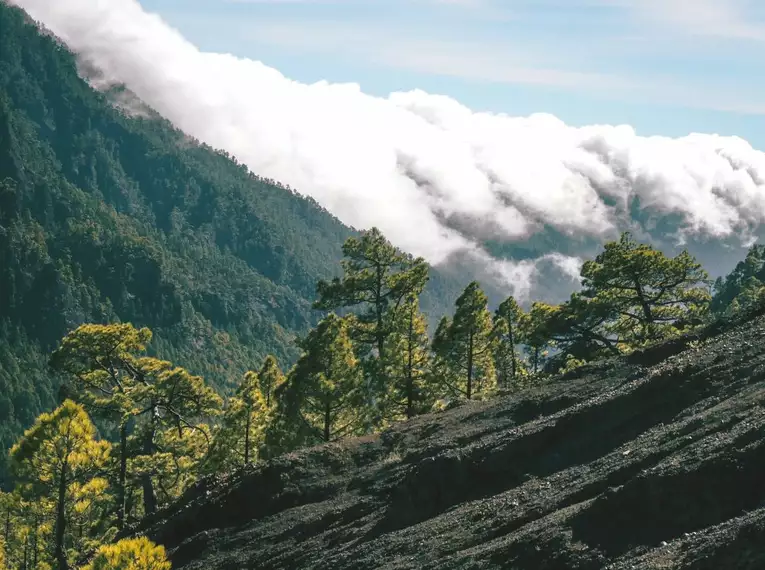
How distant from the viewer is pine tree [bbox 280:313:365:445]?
51.4 meters

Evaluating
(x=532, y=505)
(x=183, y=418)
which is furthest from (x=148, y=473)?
(x=532, y=505)

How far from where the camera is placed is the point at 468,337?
62469 mm

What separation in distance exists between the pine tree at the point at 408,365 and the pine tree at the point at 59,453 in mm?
24224

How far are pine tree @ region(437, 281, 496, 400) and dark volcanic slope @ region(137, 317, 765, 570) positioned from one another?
1575 cm

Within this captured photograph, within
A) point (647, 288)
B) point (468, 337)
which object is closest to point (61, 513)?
point (468, 337)

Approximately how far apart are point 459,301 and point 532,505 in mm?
36192

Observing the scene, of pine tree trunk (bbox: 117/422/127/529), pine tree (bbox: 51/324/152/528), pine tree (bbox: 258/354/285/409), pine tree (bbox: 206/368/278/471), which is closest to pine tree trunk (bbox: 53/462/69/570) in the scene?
pine tree (bbox: 51/324/152/528)

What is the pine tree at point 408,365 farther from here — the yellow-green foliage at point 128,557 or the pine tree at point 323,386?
the yellow-green foliage at point 128,557

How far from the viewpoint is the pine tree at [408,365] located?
59000mm

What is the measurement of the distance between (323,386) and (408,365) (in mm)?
10442

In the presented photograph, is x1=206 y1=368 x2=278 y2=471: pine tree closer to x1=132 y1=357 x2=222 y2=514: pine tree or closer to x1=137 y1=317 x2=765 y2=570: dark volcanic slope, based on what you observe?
x1=132 y1=357 x2=222 y2=514: pine tree

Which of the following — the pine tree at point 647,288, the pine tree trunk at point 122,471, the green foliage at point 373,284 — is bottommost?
the pine tree trunk at point 122,471

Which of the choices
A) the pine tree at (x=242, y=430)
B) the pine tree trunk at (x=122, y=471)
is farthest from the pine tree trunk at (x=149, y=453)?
the pine tree at (x=242, y=430)

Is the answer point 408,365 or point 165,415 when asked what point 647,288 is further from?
point 165,415
